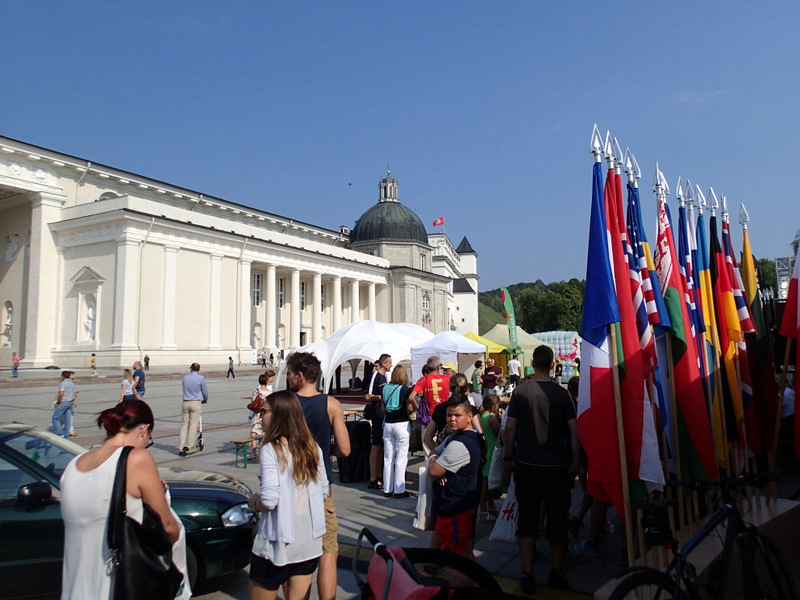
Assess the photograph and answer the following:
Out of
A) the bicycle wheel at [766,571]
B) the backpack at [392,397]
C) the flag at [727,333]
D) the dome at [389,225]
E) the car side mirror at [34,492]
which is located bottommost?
the bicycle wheel at [766,571]

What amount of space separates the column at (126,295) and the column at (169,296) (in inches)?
85.9

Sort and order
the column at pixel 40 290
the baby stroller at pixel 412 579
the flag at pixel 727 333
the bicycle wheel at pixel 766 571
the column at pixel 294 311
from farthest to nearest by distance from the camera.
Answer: the column at pixel 294 311, the column at pixel 40 290, the flag at pixel 727 333, the bicycle wheel at pixel 766 571, the baby stroller at pixel 412 579

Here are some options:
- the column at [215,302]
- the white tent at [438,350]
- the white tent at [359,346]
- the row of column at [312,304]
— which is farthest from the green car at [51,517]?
the row of column at [312,304]

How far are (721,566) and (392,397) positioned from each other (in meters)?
5.09

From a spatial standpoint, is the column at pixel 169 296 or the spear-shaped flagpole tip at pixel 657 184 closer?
the spear-shaped flagpole tip at pixel 657 184

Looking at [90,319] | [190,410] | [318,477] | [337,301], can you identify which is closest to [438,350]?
[190,410]

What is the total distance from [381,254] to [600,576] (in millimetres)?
72907

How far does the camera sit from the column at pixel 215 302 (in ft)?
145

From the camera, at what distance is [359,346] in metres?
14.5

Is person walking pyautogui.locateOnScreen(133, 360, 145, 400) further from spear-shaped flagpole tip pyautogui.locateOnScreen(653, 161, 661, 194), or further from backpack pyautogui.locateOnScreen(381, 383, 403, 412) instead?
spear-shaped flagpole tip pyautogui.locateOnScreen(653, 161, 661, 194)

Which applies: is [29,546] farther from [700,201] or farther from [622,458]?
[700,201]

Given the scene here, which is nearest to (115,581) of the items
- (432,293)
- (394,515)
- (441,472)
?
(441,472)

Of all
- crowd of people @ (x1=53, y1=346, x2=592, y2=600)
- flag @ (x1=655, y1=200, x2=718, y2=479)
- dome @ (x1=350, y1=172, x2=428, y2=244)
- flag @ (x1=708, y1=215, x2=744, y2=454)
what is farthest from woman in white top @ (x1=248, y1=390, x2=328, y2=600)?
dome @ (x1=350, y1=172, x2=428, y2=244)

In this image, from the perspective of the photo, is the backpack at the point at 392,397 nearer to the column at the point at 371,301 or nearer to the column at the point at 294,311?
the column at the point at 294,311
